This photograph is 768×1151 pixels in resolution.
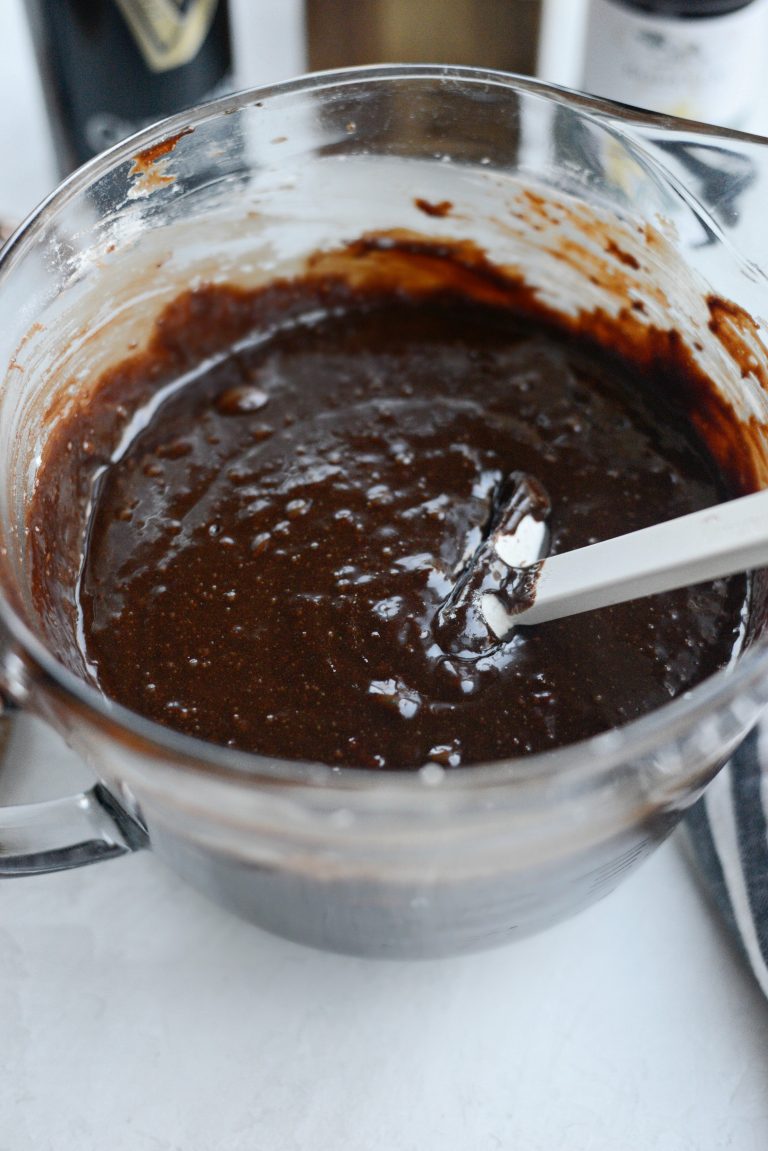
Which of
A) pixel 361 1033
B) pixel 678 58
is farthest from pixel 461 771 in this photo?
pixel 678 58

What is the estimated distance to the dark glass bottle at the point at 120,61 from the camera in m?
1.23

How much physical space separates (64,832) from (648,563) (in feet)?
1.39

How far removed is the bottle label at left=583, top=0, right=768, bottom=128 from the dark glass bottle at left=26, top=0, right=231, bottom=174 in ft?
1.33

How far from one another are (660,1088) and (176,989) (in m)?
0.36

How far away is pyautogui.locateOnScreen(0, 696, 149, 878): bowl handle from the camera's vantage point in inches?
31.5

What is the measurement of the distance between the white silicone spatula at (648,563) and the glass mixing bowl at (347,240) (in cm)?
7

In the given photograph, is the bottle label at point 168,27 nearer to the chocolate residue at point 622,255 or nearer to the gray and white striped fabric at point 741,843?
the chocolate residue at point 622,255

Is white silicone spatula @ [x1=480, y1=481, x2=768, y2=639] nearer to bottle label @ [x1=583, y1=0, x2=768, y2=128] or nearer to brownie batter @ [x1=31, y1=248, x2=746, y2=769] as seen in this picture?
brownie batter @ [x1=31, y1=248, x2=746, y2=769]

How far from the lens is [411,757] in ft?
2.68

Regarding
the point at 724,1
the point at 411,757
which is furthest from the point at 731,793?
the point at 724,1

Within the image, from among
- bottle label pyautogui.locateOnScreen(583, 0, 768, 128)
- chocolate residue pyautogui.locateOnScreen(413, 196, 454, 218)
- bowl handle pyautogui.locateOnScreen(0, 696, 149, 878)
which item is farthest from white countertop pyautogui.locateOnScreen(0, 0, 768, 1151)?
bottle label pyautogui.locateOnScreen(583, 0, 768, 128)

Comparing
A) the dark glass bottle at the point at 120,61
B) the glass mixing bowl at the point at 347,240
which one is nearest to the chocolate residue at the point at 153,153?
the glass mixing bowl at the point at 347,240

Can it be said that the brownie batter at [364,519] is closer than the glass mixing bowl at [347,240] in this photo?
No

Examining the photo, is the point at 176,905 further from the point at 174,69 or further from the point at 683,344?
the point at 174,69
